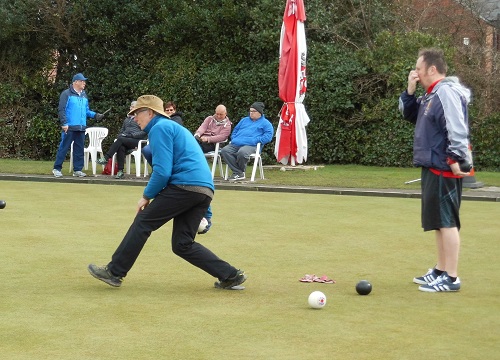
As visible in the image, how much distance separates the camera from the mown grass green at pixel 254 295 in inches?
225

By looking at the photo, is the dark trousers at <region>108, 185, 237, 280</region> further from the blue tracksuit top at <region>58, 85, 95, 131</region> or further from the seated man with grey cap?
the blue tracksuit top at <region>58, 85, 95, 131</region>

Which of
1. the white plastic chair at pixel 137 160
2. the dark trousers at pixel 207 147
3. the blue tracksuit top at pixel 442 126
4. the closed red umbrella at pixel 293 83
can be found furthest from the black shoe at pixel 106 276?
the closed red umbrella at pixel 293 83

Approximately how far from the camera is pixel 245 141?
56.9ft

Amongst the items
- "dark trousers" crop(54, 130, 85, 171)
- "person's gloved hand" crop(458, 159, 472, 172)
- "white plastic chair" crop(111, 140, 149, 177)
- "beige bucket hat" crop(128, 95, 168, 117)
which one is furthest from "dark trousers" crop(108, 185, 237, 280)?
"dark trousers" crop(54, 130, 85, 171)

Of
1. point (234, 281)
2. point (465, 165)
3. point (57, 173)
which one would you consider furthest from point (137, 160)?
point (465, 165)

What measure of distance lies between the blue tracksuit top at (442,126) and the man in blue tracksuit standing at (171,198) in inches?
64.4

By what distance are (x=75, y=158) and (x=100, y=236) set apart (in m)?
7.94

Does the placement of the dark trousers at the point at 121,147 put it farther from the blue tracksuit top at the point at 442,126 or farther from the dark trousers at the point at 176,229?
the blue tracksuit top at the point at 442,126

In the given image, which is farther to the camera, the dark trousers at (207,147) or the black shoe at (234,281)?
the dark trousers at (207,147)

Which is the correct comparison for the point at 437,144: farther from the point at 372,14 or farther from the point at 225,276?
the point at 372,14

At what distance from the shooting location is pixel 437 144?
7359mm

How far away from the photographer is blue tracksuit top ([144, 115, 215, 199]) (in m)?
7.18

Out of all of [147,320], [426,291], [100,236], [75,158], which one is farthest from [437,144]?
[75,158]

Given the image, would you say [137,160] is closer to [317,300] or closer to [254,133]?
[254,133]
